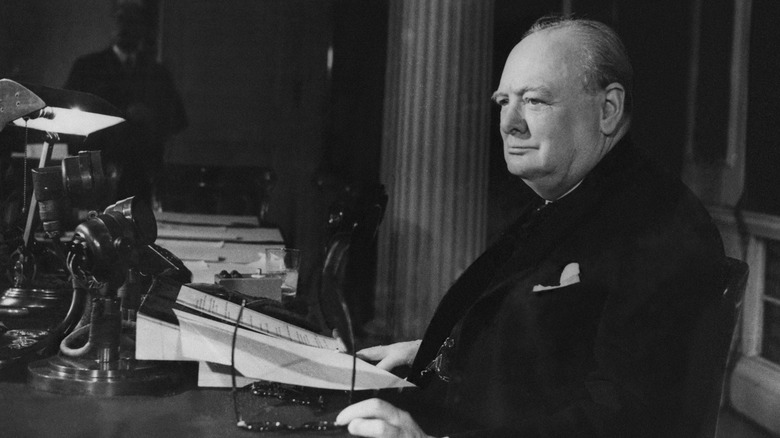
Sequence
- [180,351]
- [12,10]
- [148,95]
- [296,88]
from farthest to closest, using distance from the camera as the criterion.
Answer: [296,88] < [148,95] < [12,10] < [180,351]

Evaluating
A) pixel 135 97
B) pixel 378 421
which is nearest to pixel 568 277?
pixel 378 421

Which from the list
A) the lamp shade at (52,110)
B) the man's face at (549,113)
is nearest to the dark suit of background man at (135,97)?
the lamp shade at (52,110)

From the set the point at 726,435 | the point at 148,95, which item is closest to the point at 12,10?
the point at 148,95

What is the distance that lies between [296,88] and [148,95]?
1.42 feet

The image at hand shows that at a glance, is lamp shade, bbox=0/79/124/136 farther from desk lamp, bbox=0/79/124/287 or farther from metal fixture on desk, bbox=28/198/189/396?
metal fixture on desk, bbox=28/198/189/396

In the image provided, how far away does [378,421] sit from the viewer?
77cm

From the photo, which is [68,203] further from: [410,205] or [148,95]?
[148,95]

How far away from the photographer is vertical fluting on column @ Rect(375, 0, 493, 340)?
1433mm

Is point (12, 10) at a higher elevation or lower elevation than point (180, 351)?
higher

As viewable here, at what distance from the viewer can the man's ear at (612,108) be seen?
937 mm

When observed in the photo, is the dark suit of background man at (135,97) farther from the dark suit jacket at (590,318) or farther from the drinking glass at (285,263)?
the dark suit jacket at (590,318)

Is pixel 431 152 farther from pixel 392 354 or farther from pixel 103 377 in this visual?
pixel 103 377

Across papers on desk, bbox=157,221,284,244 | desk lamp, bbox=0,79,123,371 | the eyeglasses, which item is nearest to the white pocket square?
the eyeglasses

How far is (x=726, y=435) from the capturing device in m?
1.01
